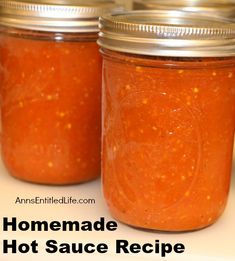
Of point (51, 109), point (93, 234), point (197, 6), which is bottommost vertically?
point (93, 234)

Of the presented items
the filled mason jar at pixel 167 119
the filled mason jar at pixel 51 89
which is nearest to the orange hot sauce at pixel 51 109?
the filled mason jar at pixel 51 89

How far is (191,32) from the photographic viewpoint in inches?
23.7

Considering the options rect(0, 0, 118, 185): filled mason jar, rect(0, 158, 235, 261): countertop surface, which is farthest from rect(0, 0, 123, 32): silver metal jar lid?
rect(0, 158, 235, 261): countertop surface

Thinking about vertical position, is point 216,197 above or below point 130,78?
below

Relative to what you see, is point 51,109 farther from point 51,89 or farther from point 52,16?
point 52,16

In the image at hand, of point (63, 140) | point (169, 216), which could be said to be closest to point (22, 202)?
point (63, 140)

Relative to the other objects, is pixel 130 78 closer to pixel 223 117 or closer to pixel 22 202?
pixel 223 117

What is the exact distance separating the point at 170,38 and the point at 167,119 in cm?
9

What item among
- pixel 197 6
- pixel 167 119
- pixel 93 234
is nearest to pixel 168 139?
pixel 167 119

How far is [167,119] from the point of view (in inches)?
24.8

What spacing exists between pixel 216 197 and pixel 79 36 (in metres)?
0.28

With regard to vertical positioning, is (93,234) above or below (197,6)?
below

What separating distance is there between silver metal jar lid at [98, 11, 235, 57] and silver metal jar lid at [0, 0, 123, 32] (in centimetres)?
10

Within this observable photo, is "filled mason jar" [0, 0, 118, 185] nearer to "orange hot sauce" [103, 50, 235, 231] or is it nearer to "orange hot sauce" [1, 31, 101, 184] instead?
"orange hot sauce" [1, 31, 101, 184]
